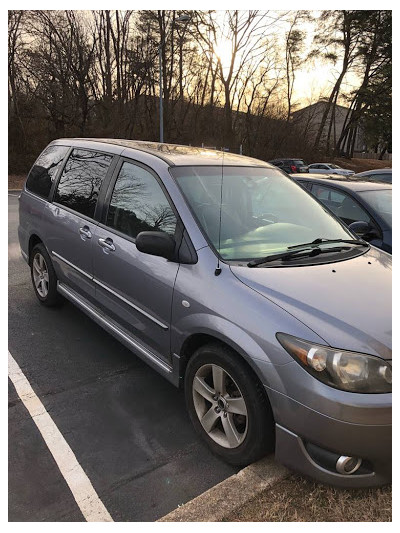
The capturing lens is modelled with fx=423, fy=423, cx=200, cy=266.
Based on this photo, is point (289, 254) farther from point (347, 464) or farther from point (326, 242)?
point (347, 464)

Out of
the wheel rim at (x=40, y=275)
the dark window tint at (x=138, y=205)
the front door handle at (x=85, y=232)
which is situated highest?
the dark window tint at (x=138, y=205)

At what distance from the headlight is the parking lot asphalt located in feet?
2.97

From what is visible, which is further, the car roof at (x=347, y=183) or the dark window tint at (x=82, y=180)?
the car roof at (x=347, y=183)

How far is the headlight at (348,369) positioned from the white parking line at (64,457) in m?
1.27

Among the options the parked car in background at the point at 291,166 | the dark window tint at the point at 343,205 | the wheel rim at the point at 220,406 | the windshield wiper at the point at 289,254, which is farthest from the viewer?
the parked car in background at the point at 291,166

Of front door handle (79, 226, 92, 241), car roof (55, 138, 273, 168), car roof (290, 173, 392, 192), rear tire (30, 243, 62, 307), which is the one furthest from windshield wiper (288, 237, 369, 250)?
rear tire (30, 243, 62, 307)

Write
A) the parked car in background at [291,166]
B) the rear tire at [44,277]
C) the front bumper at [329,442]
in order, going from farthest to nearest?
1. the parked car in background at [291,166]
2. the rear tire at [44,277]
3. the front bumper at [329,442]

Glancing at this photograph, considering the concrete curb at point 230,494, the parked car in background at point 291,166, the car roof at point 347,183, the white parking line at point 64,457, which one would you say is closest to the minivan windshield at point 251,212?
the concrete curb at point 230,494

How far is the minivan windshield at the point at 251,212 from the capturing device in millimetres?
2803

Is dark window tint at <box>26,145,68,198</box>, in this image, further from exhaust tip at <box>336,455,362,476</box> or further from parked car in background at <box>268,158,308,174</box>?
parked car in background at <box>268,158,308,174</box>

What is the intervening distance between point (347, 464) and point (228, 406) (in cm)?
68

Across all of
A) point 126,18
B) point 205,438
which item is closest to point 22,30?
point 126,18

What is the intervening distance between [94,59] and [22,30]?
4743 mm

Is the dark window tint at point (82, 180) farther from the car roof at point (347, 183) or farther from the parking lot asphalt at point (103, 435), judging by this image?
the car roof at point (347, 183)
